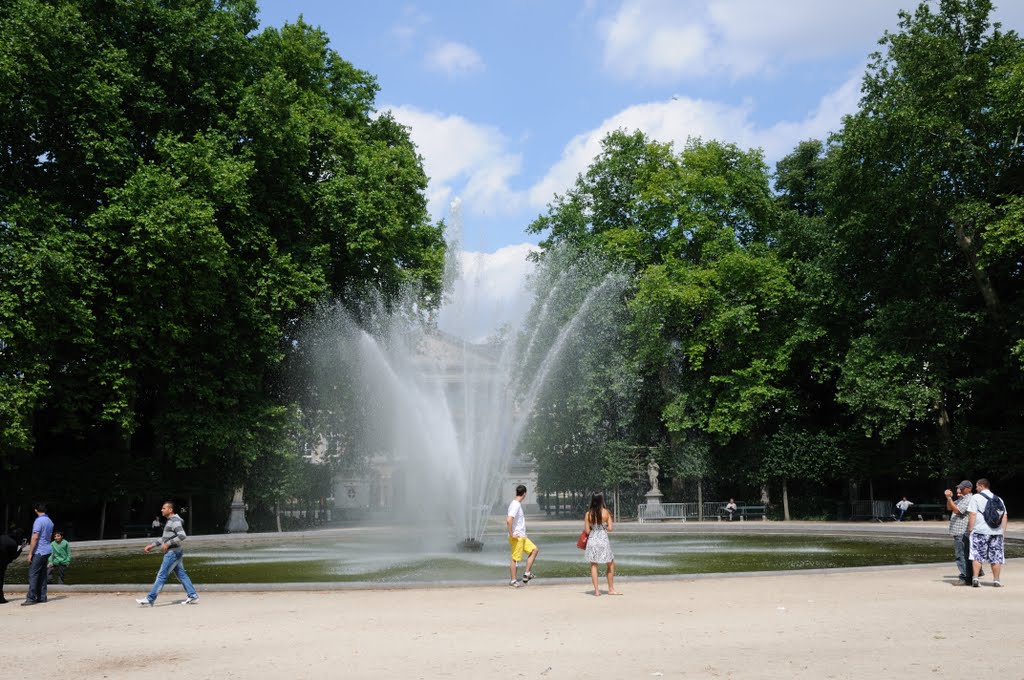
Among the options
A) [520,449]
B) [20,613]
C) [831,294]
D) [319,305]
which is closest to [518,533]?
[20,613]

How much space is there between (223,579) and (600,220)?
34.6 meters

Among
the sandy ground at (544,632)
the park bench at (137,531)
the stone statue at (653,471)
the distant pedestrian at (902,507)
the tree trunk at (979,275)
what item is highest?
the tree trunk at (979,275)

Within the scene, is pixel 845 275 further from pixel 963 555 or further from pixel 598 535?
pixel 598 535

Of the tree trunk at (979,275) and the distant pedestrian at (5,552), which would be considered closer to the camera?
the distant pedestrian at (5,552)

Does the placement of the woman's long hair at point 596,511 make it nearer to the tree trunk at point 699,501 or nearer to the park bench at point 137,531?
the park bench at point 137,531

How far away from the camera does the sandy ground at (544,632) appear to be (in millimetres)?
8312

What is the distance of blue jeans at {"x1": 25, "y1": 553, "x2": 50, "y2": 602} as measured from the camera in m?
14.3

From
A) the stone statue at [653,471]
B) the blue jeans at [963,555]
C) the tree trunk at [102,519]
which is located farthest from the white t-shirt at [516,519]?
the stone statue at [653,471]

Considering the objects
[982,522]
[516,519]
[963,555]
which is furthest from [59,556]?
[982,522]

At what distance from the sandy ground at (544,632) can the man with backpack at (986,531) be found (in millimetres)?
441

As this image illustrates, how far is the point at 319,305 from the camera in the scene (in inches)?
1400

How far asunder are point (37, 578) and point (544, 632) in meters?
8.79

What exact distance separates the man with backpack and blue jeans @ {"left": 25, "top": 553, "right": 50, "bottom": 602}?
14.5m

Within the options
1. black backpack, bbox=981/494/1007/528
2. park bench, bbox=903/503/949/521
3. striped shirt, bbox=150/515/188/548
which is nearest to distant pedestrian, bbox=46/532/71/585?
striped shirt, bbox=150/515/188/548
